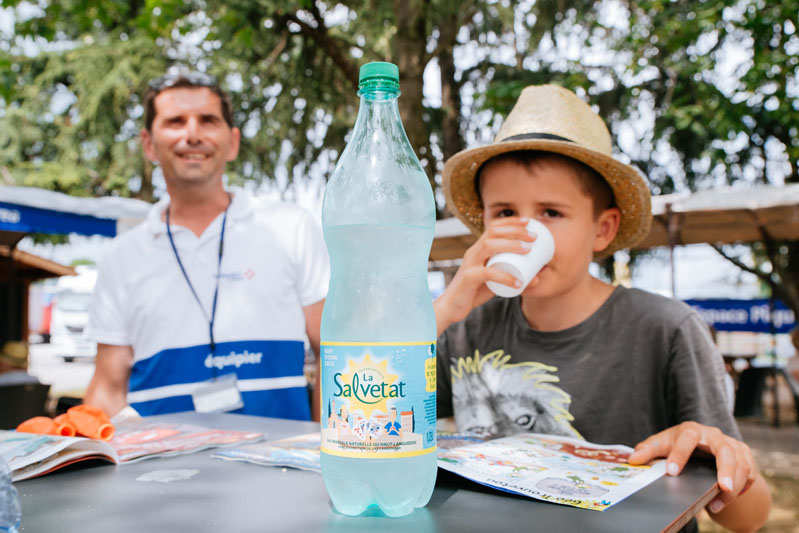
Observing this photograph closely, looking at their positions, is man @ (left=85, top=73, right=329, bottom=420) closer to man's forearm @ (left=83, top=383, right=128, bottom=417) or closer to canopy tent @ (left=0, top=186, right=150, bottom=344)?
man's forearm @ (left=83, top=383, right=128, bottom=417)

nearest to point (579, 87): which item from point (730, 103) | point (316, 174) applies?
point (730, 103)

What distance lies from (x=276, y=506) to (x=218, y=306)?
1943 mm


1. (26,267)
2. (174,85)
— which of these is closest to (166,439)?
(174,85)

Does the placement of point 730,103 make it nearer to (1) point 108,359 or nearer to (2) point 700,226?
(2) point 700,226

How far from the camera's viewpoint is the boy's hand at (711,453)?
1.16 metres

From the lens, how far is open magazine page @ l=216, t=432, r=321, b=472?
1209 millimetres

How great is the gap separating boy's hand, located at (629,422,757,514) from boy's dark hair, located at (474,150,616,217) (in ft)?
2.53

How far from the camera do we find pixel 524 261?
1.46 metres

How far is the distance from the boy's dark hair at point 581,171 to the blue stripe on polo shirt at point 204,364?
4.53ft

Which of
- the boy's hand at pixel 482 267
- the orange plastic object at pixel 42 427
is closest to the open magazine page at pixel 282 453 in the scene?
the orange plastic object at pixel 42 427

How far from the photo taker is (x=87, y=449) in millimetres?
1219

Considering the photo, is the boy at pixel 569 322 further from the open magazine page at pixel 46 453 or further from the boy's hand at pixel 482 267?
the open magazine page at pixel 46 453

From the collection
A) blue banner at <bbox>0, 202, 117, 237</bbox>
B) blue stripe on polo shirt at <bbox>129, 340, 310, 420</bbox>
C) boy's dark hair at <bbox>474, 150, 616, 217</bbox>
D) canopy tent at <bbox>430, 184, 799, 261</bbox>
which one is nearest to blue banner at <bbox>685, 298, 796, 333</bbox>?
canopy tent at <bbox>430, 184, 799, 261</bbox>

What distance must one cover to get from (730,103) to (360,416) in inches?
265
